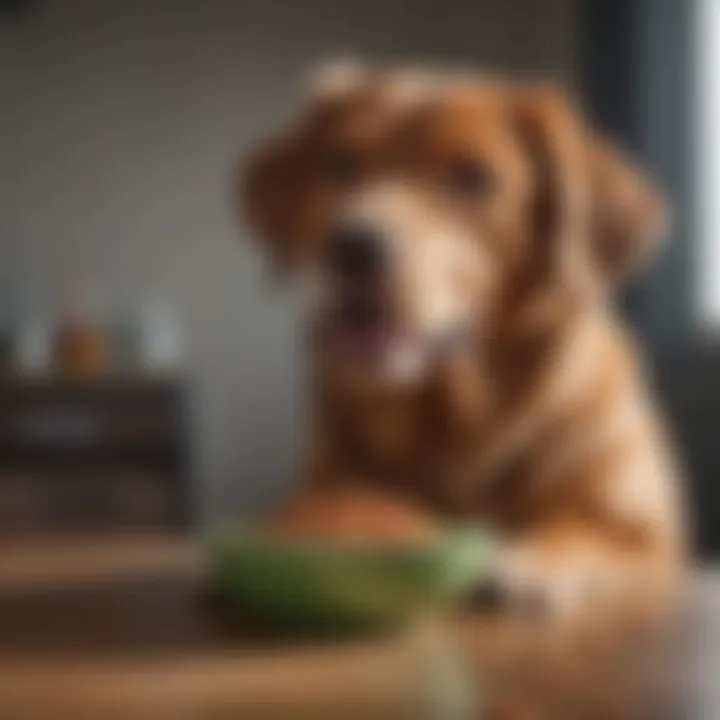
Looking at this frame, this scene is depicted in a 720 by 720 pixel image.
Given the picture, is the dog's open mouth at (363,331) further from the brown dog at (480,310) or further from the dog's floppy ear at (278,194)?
the dog's floppy ear at (278,194)

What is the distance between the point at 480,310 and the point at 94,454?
159 centimetres

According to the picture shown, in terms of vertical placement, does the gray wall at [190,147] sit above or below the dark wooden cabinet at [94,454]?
above

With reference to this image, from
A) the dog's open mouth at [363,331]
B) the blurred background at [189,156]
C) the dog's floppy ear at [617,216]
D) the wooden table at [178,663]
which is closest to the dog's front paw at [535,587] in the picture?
the wooden table at [178,663]

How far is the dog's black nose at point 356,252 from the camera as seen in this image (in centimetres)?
93

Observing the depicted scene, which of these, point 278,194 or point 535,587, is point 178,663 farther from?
point 278,194

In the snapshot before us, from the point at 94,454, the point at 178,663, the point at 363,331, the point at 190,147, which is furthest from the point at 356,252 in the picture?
the point at 190,147

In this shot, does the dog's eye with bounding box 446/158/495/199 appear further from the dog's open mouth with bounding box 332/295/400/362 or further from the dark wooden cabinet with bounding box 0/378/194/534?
the dark wooden cabinet with bounding box 0/378/194/534

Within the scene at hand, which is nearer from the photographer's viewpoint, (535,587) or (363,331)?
(535,587)

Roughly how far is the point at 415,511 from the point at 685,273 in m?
1.51

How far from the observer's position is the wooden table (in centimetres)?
56

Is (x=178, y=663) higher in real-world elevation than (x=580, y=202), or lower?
lower

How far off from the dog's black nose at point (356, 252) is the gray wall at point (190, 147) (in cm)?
201

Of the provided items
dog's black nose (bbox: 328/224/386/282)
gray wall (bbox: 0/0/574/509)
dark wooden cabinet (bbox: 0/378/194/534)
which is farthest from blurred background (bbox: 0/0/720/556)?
dog's black nose (bbox: 328/224/386/282)

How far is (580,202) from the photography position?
1.03 m
